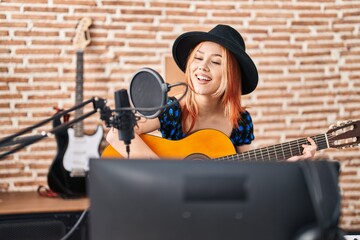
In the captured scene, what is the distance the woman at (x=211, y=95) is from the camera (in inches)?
86.0

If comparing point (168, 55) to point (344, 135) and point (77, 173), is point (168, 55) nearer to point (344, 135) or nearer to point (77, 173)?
point (77, 173)

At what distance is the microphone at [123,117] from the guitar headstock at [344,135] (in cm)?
120

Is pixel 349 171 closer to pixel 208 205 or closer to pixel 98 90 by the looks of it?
pixel 98 90

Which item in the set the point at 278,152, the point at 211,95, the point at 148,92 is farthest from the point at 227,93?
the point at 148,92

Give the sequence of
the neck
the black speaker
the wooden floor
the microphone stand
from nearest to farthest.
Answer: the microphone stand
the neck
the black speaker
the wooden floor

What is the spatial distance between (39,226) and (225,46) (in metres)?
1.61

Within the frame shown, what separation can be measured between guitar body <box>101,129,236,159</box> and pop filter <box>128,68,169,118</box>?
992 mm

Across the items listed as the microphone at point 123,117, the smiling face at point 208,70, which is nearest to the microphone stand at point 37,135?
the microphone at point 123,117

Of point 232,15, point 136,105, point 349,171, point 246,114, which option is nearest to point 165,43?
point 232,15

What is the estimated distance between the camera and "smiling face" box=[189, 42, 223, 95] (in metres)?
2.19

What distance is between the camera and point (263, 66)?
147 inches

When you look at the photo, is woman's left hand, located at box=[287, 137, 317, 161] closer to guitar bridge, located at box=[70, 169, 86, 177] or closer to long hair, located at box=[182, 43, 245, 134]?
long hair, located at box=[182, 43, 245, 134]

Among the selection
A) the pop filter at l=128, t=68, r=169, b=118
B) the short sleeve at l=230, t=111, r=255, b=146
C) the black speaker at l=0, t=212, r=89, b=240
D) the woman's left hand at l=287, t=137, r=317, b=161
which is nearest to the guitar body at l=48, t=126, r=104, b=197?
the black speaker at l=0, t=212, r=89, b=240

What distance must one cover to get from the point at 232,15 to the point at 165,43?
621 mm
